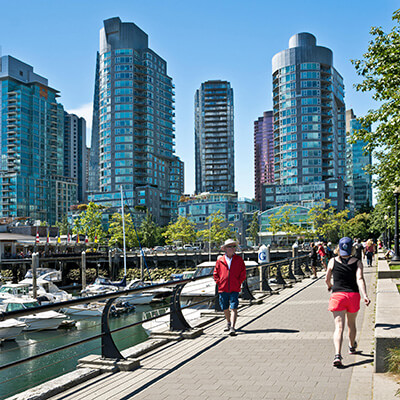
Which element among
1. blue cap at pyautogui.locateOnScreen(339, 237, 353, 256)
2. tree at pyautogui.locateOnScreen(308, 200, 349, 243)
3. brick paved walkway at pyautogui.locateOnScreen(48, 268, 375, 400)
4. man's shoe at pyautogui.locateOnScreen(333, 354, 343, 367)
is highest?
tree at pyautogui.locateOnScreen(308, 200, 349, 243)

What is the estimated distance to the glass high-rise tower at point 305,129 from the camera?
12938 centimetres

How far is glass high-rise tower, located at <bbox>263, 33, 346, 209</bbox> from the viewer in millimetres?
Answer: 129375

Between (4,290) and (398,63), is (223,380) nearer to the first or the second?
(398,63)

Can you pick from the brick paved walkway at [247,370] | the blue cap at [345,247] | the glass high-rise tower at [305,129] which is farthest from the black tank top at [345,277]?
the glass high-rise tower at [305,129]

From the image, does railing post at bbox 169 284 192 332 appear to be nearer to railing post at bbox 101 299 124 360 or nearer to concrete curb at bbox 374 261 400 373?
railing post at bbox 101 299 124 360

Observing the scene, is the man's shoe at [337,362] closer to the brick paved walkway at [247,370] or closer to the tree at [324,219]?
the brick paved walkway at [247,370]

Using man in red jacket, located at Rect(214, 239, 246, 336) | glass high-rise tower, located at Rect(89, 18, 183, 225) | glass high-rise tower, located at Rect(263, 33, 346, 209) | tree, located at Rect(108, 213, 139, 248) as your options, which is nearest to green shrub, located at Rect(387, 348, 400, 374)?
man in red jacket, located at Rect(214, 239, 246, 336)

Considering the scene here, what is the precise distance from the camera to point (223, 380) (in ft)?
22.0

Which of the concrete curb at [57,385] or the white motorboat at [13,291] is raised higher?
the concrete curb at [57,385]

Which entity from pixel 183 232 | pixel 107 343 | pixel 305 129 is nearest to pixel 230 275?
pixel 107 343

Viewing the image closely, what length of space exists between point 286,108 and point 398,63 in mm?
121433

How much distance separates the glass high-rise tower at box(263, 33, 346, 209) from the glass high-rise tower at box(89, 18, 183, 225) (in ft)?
113

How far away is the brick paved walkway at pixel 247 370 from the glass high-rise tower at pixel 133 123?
128m

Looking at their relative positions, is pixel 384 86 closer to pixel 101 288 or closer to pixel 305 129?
pixel 101 288
